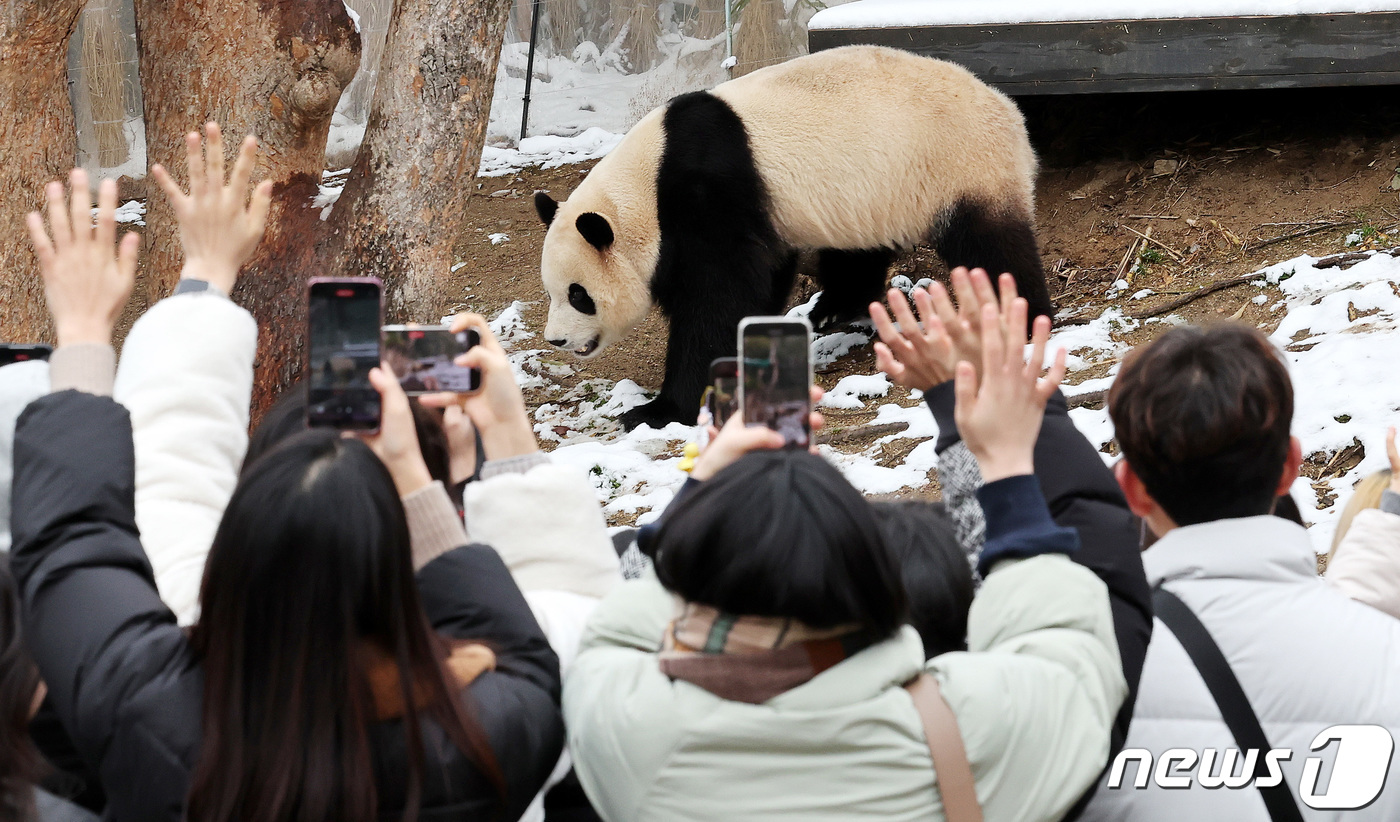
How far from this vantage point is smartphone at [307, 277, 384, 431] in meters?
1.47

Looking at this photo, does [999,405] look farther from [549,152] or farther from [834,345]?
[549,152]

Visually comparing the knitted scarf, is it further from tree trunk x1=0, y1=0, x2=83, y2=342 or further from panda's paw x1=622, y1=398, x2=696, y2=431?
A: panda's paw x1=622, y1=398, x2=696, y2=431

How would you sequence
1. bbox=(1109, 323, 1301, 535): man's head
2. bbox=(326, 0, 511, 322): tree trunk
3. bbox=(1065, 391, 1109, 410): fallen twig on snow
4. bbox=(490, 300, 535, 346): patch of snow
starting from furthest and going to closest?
1. bbox=(490, 300, 535, 346): patch of snow
2. bbox=(1065, 391, 1109, 410): fallen twig on snow
3. bbox=(326, 0, 511, 322): tree trunk
4. bbox=(1109, 323, 1301, 535): man's head

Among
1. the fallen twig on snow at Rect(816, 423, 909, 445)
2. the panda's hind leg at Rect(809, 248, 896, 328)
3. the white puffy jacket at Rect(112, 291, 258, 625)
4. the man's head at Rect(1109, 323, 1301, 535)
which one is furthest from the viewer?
the panda's hind leg at Rect(809, 248, 896, 328)

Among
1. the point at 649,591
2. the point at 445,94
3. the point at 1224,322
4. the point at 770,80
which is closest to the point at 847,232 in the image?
the point at 770,80

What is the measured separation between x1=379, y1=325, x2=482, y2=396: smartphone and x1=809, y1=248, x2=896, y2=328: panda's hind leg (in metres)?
5.10

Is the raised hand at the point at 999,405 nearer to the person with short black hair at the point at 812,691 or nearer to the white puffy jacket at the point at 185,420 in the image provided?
the person with short black hair at the point at 812,691

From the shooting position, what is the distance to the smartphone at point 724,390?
1.69 m

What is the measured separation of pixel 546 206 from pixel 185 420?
438cm

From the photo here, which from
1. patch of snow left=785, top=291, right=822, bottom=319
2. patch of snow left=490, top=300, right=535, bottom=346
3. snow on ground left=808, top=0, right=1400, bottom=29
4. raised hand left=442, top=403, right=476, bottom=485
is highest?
snow on ground left=808, top=0, right=1400, bottom=29

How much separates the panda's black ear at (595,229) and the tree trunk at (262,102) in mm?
1319

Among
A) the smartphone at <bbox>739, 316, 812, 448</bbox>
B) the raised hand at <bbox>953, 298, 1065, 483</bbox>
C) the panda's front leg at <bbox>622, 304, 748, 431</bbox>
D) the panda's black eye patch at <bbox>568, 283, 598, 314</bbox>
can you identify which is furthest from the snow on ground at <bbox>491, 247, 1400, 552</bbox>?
the smartphone at <bbox>739, 316, 812, 448</bbox>

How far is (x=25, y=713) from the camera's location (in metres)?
1.33

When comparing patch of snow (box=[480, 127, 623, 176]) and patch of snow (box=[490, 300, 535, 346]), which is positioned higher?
patch of snow (box=[480, 127, 623, 176])
